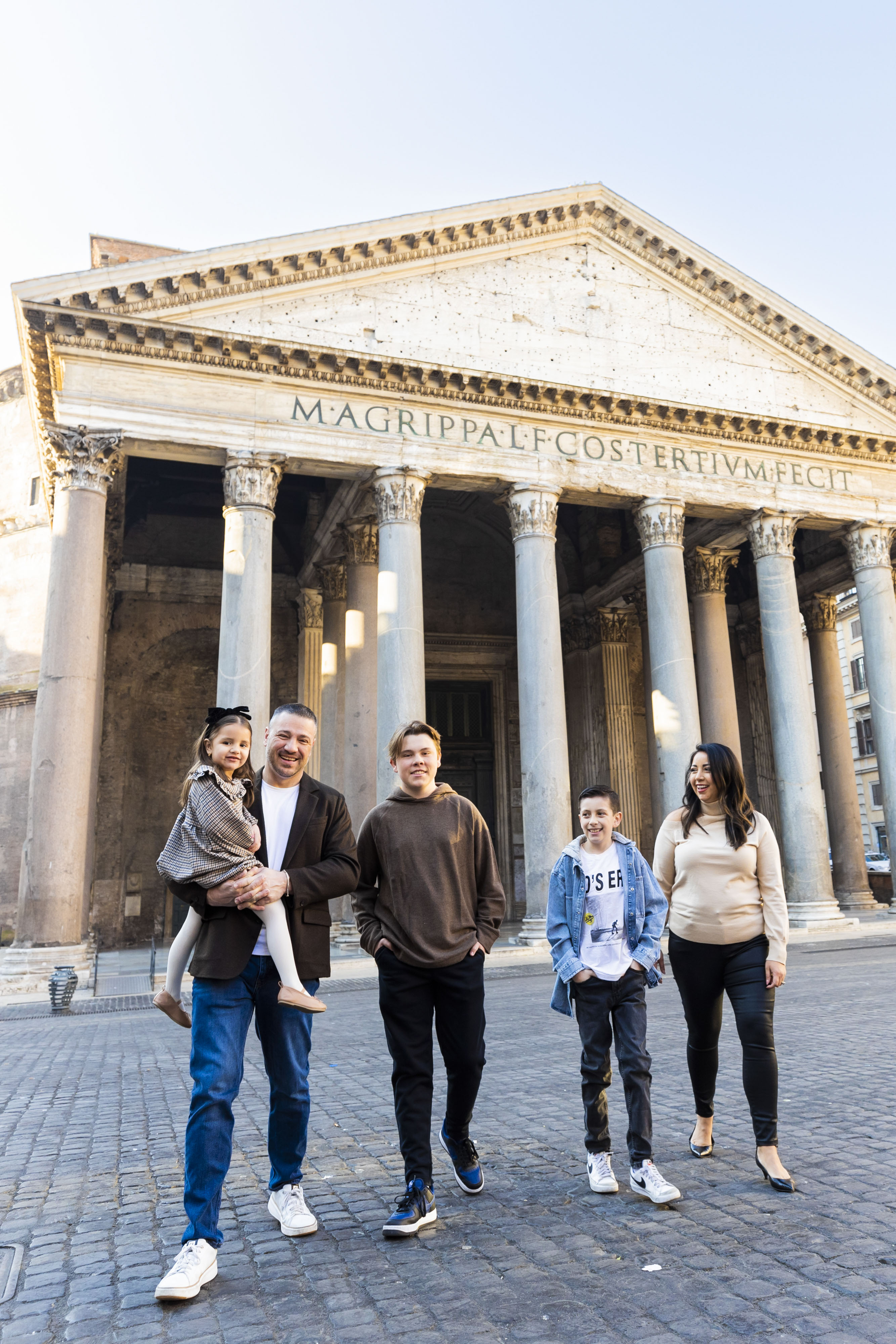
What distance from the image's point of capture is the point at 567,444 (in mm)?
18047

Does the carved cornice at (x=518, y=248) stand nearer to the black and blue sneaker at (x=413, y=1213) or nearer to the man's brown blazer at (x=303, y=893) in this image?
the man's brown blazer at (x=303, y=893)

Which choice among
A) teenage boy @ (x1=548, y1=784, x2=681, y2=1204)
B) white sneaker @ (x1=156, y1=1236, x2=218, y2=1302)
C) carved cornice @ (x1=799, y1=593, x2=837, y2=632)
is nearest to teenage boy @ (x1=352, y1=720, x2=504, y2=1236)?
teenage boy @ (x1=548, y1=784, x2=681, y2=1204)

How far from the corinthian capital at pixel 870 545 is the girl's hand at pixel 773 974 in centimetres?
1843

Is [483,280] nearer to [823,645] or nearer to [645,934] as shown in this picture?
[823,645]

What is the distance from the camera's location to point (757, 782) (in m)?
26.3

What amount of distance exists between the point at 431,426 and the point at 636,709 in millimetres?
11191

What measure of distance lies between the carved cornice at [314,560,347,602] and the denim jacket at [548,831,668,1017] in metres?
17.1

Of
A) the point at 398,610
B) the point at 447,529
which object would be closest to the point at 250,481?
the point at 398,610

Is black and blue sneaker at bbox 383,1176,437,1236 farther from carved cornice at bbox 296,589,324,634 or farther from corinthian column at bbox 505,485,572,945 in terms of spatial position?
carved cornice at bbox 296,589,324,634

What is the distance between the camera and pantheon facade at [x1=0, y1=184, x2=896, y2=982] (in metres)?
15.1

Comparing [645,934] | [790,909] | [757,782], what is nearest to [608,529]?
Result: [757,782]

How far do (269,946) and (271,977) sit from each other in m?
0.20

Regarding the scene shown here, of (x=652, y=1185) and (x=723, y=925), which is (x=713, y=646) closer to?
(x=723, y=925)

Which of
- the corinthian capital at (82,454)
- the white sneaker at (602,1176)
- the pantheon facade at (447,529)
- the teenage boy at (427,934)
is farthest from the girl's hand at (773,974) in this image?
the corinthian capital at (82,454)
